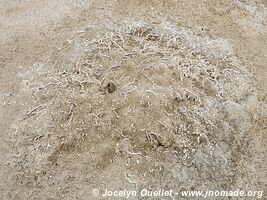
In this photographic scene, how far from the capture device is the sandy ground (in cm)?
426

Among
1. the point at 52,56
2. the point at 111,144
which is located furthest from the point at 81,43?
the point at 111,144

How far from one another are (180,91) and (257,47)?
4.36 ft

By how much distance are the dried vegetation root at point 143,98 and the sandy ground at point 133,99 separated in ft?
0.04

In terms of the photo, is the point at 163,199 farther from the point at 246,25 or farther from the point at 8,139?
the point at 246,25

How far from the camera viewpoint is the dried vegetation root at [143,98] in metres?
4.39

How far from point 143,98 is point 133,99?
0.11m

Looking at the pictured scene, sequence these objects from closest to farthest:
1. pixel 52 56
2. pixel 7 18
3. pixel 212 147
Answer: pixel 212 147 → pixel 52 56 → pixel 7 18

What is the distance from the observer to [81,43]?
5.39m
